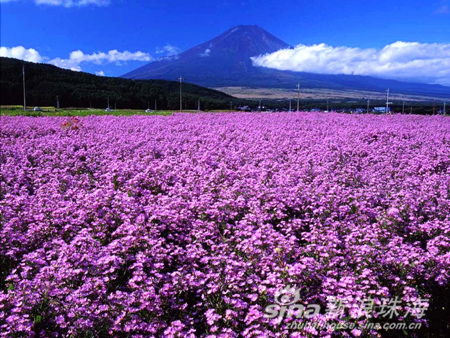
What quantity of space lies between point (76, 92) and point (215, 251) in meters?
120

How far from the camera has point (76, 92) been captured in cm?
11388

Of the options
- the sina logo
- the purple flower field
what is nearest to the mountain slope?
the purple flower field

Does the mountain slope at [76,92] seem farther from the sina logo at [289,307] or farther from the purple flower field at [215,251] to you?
the sina logo at [289,307]

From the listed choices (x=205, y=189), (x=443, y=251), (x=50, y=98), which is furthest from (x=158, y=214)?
(x=50, y=98)

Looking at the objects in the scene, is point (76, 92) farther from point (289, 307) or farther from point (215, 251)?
point (289, 307)

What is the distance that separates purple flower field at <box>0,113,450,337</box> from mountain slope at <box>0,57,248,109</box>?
9946 centimetres

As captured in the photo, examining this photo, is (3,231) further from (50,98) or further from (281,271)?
(50,98)

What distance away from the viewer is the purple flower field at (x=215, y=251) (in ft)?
13.1

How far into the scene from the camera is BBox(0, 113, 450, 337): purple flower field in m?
3.99

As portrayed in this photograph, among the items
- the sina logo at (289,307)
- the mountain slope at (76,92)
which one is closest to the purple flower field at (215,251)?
the sina logo at (289,307)

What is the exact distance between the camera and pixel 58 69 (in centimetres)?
14800

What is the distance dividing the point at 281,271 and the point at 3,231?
4069 mm

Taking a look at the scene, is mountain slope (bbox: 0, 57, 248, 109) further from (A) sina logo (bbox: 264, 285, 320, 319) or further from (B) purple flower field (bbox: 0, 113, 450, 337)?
(A) sina logo (bbox: 264, 285, 320, 319)

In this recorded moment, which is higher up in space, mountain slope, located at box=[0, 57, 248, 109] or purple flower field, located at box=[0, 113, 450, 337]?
mountain slope, located at box=[0, 57, 248, 109]
